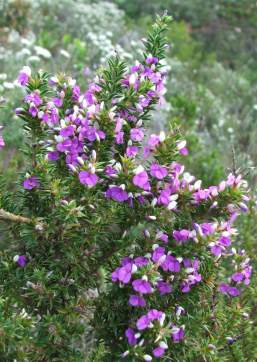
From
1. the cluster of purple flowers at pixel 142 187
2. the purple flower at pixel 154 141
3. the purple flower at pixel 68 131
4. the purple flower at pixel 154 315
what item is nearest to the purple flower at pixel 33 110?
the cluster of purple flowers at pixel 142 187

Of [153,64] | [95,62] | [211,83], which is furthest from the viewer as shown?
[211,83]

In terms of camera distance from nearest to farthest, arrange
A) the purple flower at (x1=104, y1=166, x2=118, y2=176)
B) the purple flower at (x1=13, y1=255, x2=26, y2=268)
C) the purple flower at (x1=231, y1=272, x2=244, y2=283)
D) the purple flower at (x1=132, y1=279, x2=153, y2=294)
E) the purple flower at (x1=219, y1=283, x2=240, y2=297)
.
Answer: the purple flower at (x1=132, y1=279, x2=153, y2=294) → the purple flower at (x1=104, y1=166, x2=118, y2=176) → the purple flower at (x1=13, y1=255, x2=26, y2=268) → the purple flower at (x1=231, y1=272, x2=244, y2=283) → the purple flower at (x1=219, y1=283, x2=240, y2=297)

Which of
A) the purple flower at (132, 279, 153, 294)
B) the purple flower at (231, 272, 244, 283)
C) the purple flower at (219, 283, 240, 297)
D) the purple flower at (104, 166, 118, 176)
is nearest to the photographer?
the purple flower at (132, 279, 153, 294)

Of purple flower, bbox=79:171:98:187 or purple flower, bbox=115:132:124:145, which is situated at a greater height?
purple flower, bbox=115:132:124:145

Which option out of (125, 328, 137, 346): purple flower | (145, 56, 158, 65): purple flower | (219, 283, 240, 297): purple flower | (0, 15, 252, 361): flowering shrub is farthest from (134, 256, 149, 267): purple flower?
(145, 56, 158, 65): purple flower

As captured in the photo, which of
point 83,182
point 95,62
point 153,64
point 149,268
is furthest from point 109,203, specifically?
point 95,62

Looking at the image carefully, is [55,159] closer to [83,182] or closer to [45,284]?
[83,182]

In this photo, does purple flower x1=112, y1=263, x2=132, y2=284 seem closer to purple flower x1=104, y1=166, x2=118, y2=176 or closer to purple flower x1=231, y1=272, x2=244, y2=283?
purple flower x1=104, y1=166, x2=118, y2=176

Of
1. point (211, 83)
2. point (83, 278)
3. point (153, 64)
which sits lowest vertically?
point (211, 83)
